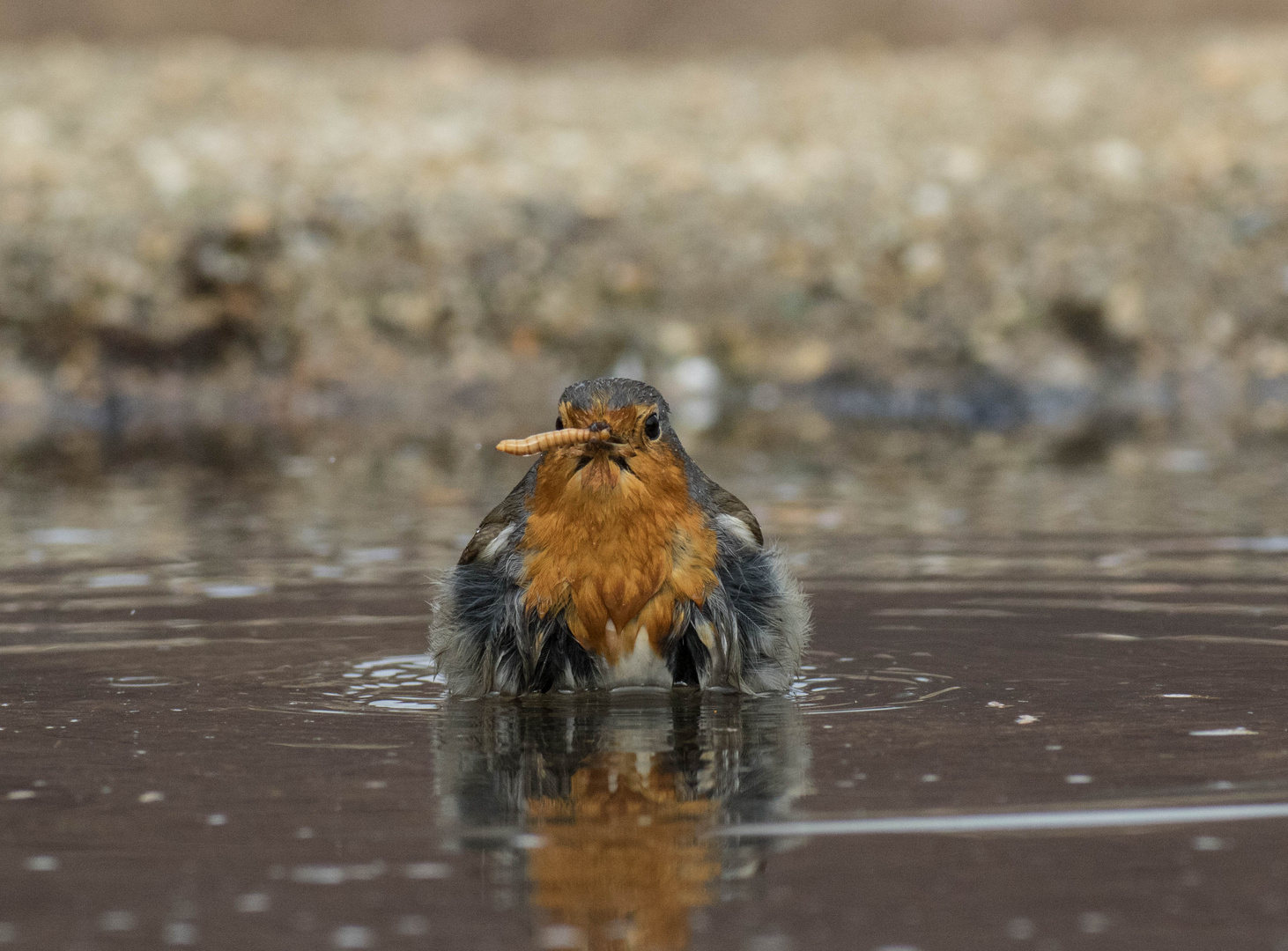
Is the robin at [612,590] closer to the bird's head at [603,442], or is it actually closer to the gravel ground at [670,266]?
the bird's head at [603,442]

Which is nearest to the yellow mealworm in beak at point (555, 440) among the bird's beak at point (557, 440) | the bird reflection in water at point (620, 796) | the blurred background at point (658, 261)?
the bird's beak at point (557, 440)

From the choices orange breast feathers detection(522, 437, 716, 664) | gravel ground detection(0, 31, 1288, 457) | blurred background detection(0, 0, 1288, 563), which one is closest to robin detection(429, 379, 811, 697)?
orange breast feathers detection(522, 437, 716, 664)

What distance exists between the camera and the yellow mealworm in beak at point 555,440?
4.38 metres

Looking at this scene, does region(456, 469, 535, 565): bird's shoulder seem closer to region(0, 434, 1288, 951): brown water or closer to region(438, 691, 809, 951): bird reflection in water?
region(0, 434, 1288, 951): brown water

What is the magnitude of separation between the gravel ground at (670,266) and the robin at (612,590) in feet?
23.7

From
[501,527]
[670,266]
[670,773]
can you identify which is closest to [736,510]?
[501,527]

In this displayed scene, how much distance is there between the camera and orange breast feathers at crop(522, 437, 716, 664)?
449cm

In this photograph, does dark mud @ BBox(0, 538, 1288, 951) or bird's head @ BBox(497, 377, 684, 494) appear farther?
bird's head @ BBox(497, 377, 684, 494)

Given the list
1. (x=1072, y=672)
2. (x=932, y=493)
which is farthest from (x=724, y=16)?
(x=1072, y=672)

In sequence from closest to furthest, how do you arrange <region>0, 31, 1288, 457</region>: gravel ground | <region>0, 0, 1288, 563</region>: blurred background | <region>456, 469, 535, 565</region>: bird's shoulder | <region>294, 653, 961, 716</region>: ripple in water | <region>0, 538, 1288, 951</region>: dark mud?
<region>0, 538, 1288, 951</region>: dark mud, <region>294, 653, 961, 716</region>: ripple in water, <region>456, 469, 535, 565</region>: bird's shoulder, <region>0, 0, 1288, 563</region>: blurred background, <region>0, 31, 1288, 457</region>: gravel ground

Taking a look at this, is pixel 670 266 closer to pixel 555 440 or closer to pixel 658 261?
pixel 658 261

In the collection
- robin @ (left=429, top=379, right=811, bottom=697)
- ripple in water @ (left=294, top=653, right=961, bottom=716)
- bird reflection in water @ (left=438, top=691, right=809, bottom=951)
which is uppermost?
robin @ (left=429, top=379, right=811, bottom=697)

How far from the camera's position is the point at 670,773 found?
3725 millimetres

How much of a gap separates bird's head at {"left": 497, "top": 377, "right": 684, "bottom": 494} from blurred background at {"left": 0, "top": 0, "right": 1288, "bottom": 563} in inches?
222
